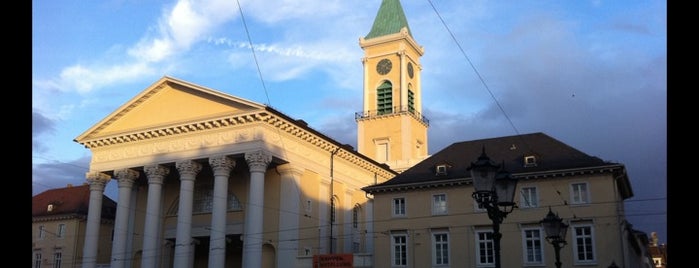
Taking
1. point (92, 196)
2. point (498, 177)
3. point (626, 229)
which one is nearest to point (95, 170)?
point (92, 196)

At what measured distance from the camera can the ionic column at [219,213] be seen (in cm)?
3734

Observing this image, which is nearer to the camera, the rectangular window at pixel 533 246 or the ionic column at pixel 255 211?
the rectangular window at pixel 533 246

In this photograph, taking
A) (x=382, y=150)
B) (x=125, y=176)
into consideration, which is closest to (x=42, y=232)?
(x=125, y=176)

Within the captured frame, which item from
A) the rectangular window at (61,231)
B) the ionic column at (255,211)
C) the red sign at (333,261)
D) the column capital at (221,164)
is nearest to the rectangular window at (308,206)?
the ionic column at (255,211)

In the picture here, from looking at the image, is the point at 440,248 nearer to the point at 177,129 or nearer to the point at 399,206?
the point at 399,206

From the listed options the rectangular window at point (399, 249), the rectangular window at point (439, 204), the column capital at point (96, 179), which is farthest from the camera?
the column capital at point (96, 179)

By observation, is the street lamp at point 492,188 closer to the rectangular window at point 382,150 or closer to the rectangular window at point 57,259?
the rectangular window at point 382,150

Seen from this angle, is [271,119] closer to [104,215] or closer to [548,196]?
[548,196]

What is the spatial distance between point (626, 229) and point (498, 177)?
2499 centimetres

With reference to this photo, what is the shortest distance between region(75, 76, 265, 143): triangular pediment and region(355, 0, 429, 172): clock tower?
23704 mm

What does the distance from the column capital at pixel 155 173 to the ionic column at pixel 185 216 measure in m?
2.21

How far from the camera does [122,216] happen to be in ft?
143

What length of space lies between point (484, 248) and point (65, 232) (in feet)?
127

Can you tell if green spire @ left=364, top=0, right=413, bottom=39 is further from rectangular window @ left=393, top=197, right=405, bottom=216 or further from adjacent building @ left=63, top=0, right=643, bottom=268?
rectangular window @ left=393, top=197, right=405, bottom=216
